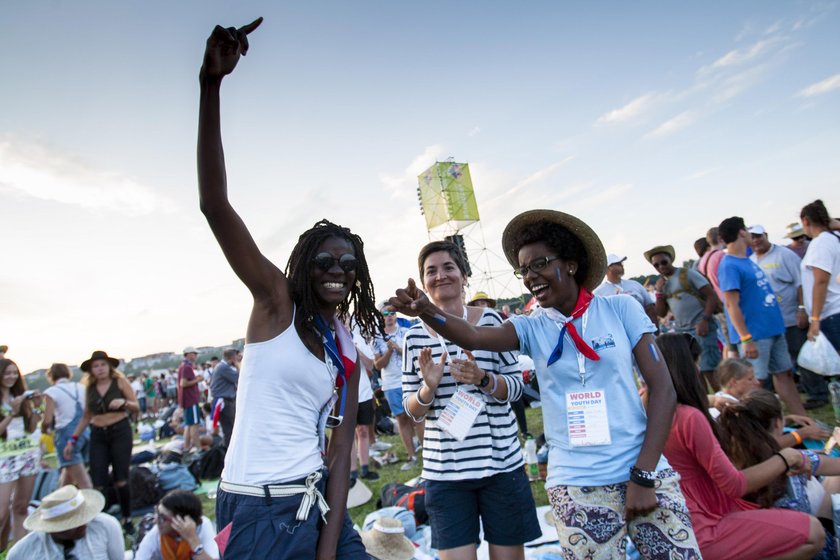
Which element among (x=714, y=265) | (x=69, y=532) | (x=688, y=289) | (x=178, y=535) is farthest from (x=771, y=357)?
(x=69, y=532)

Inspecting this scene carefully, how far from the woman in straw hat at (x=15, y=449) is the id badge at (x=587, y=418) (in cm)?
612

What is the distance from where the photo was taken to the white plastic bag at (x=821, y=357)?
184 inches

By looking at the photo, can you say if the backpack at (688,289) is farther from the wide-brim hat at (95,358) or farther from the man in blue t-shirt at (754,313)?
the wide-brim hat at (95,358)

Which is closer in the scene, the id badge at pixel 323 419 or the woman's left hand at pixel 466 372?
the id badge at pixel 323 419

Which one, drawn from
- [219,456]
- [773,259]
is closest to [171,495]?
[219,456]

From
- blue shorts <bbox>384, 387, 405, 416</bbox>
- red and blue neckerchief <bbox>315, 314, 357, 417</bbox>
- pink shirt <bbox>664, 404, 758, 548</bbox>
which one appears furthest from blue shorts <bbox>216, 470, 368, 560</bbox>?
blue shorts <bbox>384, 387, 405, 416</bbox>

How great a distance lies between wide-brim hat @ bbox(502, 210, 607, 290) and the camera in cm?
239

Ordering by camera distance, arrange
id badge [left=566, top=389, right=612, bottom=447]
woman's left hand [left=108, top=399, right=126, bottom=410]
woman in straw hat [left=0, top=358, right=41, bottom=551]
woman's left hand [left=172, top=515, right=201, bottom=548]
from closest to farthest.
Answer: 1. id badge [left=566, top=389, right=612, bottom=447]
2. woman's left hand [left=172, top=515, right=201, bottom=548]
3. woman in straw hat [left=0, top=358, right=41, bottom=551]
4. woman's left hand [left=108, top=399, right=126, bottom=410]

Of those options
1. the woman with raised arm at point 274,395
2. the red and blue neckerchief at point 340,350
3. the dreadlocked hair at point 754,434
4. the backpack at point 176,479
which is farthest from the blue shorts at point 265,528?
the backpack at point 176,479

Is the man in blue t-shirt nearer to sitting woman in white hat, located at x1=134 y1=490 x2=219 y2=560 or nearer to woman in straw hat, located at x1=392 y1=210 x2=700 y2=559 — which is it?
woman in straw hat, located at x1=392 y1=210 x2=700 y2=559

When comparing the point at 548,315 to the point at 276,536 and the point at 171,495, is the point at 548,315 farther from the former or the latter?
the point at 171,495

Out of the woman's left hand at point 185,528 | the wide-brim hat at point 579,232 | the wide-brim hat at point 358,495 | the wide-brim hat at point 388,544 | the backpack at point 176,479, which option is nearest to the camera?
the wide-brim hat at point 579,232

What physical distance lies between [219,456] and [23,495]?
3.22 metres

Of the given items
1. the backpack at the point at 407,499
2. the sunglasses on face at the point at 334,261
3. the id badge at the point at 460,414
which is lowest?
the backpack at the point at 407,499
